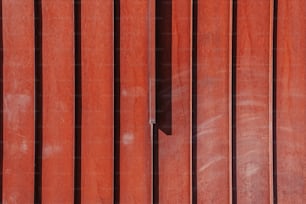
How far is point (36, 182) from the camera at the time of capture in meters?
4.15

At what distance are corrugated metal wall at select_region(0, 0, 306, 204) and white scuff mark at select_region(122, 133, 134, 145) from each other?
12mm

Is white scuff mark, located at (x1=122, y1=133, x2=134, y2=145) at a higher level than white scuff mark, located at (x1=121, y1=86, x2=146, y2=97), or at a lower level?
lower

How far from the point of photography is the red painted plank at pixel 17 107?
413 centimetres

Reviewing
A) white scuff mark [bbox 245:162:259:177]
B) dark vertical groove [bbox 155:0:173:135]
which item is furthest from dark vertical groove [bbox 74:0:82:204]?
white scuff mark [bbox 245:162:259:177]

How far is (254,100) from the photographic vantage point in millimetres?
4164

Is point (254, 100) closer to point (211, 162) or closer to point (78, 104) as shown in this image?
point (211, 162)

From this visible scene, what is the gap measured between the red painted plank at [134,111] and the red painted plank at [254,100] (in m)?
1.15

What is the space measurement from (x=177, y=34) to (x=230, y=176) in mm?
1879

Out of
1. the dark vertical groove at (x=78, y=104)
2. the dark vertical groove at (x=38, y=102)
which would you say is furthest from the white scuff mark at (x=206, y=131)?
the dark vertical groove at (x=38, y=102)

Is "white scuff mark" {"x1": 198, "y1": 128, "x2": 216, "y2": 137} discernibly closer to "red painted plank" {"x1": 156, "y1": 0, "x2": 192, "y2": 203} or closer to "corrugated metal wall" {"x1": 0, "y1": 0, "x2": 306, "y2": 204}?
"corrugated metal wall" {"x1": 0, "y1": 0, "x2": 306, "y2": 204}

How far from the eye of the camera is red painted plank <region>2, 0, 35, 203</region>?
13.5 ft

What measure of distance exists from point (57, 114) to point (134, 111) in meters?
0.95

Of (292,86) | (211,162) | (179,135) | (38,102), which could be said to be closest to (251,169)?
(211,162)

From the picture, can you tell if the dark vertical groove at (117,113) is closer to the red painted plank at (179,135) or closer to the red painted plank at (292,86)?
the red painted plank at (179,135)
